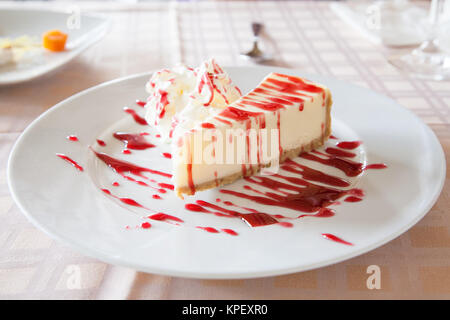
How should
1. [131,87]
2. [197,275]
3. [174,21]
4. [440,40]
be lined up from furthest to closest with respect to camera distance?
[174,21]
[440,40]
[131,87]
[197,275]

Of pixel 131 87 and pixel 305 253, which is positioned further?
pixel 131 87

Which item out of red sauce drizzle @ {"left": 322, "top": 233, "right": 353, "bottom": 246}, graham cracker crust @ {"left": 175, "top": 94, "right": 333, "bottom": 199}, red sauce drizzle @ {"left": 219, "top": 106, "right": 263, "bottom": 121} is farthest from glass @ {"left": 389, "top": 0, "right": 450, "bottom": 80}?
red sauce drizzle @ {"left": 322, "top": 233, "right": 353, "bottom": 246}

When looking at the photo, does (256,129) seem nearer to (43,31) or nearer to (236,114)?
(236,114)

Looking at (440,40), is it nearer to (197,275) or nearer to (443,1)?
(443,1)

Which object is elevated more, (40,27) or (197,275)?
(40,27)

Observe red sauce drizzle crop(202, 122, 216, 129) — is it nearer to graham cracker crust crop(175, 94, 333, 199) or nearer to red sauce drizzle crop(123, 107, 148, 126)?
graham cracker crust crop(175, 94, 333, 199)

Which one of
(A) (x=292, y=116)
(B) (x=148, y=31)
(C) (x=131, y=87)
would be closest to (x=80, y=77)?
(C) (x=131, y=87)
